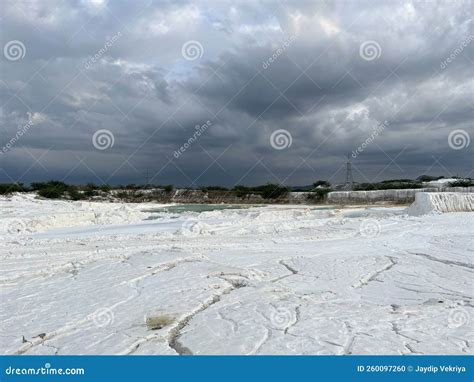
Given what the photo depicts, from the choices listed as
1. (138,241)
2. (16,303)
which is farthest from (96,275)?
(138,241)

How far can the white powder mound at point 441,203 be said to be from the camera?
18.7 m

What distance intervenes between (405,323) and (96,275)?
16.9 feet

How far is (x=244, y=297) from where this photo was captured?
5473mm

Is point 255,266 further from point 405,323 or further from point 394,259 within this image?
point 405,323

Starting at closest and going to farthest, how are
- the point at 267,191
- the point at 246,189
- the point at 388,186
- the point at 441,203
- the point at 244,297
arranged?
the point at 244,297 → the point at 441,203 → the point at 388,186 → the point at 267,191 → the point at 246,189

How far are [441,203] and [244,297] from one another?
A: 1653cm

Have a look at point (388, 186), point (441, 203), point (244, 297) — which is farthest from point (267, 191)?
point (244, 297)

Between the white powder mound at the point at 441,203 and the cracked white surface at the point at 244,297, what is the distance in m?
8.53

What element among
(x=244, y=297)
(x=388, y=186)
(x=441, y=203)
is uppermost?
(x=388, y=186)

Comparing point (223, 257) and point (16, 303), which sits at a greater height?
point (223, 257)

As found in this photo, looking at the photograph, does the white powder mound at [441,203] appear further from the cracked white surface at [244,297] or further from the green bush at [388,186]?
the green bush at [388,186]

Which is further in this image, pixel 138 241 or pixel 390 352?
pixel 138 241

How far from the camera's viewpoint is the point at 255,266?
7.51 m

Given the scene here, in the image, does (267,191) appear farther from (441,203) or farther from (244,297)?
(244,297)
